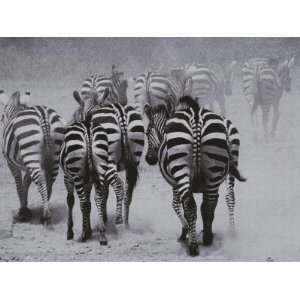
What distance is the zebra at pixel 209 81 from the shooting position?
14.3 ft

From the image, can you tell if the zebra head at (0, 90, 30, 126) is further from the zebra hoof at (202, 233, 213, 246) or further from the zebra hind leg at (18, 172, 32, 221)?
the zebra hoof at (202, 233, 213, 246)

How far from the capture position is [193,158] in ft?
13.9

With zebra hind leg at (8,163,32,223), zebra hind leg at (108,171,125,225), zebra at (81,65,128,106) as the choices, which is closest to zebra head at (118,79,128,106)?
zebra at (81,65,128,106)

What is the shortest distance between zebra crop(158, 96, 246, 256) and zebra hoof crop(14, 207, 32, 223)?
1165mm

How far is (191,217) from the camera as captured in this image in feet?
14.2

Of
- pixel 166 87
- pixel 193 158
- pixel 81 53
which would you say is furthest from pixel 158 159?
pixel 81 53

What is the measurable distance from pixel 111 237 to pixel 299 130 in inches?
69.4

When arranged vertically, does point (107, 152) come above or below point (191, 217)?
above

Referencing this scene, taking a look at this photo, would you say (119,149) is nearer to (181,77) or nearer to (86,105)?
(86,105)

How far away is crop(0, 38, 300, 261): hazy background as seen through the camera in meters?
4.37

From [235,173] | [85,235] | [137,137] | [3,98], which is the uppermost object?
[3,98]

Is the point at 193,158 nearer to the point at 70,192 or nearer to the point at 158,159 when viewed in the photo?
the point at 158,159

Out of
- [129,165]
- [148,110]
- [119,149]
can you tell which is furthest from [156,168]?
[148,110]

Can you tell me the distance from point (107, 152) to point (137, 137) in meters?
0.27
